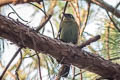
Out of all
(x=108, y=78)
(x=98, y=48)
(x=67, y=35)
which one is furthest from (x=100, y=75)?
(x=67, y=35)

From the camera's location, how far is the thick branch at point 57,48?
3.64 feet

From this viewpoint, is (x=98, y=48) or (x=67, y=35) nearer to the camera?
(x=98, y=48)

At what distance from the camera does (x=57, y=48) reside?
1.23 meters

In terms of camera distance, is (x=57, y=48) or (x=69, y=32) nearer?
(x=57, y=48)

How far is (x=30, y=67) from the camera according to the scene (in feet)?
4.80

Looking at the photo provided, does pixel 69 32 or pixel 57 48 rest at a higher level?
pixel 57 48

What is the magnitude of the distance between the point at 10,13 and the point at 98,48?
530 mm

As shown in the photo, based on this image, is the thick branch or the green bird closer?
the thick branch

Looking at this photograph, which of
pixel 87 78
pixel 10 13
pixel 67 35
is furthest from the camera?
pixel 67 35

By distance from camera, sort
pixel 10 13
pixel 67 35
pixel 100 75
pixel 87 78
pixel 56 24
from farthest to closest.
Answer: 1. pixel 67 35
2. pixel 56 24
3. pixel 87 78
4. pixel 100 75
5. pixel 10 13

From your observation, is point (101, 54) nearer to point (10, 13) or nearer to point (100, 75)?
point (100, 75)

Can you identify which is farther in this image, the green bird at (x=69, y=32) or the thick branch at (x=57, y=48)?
the green bird at (x=69, y=32)

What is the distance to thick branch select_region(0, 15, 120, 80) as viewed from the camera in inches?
43.7

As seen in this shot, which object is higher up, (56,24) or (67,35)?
(56,24)
